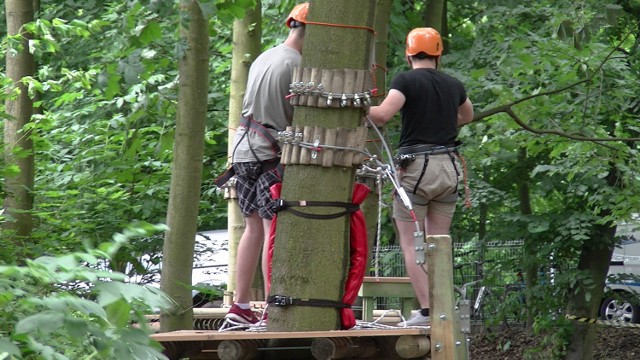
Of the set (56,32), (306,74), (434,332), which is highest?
(56,32)

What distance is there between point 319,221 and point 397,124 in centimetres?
743

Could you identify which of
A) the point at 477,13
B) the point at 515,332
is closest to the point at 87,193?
the point at 477,13

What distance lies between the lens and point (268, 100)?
620 cm

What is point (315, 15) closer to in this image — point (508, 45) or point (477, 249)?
point (508, 45)

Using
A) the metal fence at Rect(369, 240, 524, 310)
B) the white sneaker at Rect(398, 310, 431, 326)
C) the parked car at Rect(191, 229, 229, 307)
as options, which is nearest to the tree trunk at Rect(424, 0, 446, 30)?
the parked car at Rect(191, 229, 229, 307)

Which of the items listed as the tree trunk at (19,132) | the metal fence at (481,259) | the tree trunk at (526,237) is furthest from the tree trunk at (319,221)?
the metal fence at (481,259)

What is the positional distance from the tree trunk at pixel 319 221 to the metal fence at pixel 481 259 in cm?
1161

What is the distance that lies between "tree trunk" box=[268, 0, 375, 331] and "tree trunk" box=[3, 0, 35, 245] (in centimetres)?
362

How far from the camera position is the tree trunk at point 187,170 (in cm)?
718

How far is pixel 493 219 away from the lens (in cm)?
1828

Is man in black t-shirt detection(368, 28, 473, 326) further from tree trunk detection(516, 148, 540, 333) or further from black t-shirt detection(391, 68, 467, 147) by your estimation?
tree trunk detection(516, 148, 540, 333)

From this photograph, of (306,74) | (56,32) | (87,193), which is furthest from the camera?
(87,193)

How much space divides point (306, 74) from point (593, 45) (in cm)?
744

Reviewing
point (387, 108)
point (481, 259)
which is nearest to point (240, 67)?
point (387, 108)
